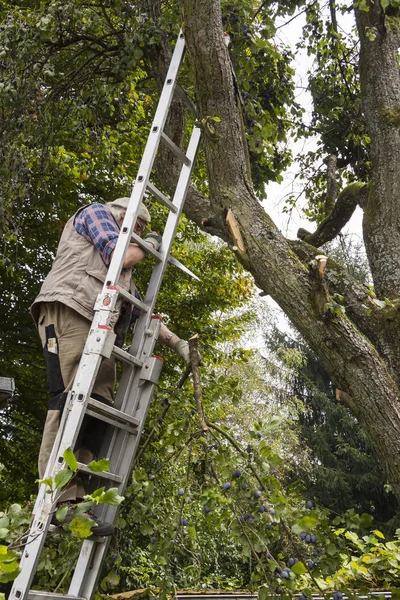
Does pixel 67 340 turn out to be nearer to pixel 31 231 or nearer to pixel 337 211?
pixel 337 211

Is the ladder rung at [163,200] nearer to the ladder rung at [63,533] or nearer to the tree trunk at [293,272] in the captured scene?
the tree trunk at [293,272]

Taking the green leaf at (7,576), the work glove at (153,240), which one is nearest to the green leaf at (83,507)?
A: the green leaf at (7,576)

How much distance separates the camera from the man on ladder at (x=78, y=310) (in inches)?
108

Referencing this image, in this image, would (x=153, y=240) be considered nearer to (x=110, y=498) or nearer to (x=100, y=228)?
(x=100, y=228)

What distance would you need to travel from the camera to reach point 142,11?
445 centimetres

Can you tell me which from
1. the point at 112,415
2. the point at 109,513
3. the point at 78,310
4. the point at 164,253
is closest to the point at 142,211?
the point at 164,253

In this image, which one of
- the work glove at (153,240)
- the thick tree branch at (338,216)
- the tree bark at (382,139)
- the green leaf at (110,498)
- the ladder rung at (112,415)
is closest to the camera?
the green leaf at (110,498)

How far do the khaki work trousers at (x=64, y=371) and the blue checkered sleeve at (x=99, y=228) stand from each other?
30cm

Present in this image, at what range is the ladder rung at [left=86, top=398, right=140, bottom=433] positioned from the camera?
2.51 metres

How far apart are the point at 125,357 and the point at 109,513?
63 cm

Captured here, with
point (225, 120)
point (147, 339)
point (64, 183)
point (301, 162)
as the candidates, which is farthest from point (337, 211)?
point (64, 183)

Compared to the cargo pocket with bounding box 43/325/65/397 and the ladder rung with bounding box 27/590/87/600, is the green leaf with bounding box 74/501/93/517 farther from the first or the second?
the cargo pocket with bounding box 43/325/65/397

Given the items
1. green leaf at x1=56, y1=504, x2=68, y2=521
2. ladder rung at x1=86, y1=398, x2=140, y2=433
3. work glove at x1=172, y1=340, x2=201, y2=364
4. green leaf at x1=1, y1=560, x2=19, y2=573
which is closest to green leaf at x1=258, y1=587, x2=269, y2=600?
ladder rung at x1=86, y1=398, x2=140, y2=433

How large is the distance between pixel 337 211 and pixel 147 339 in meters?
1.85
